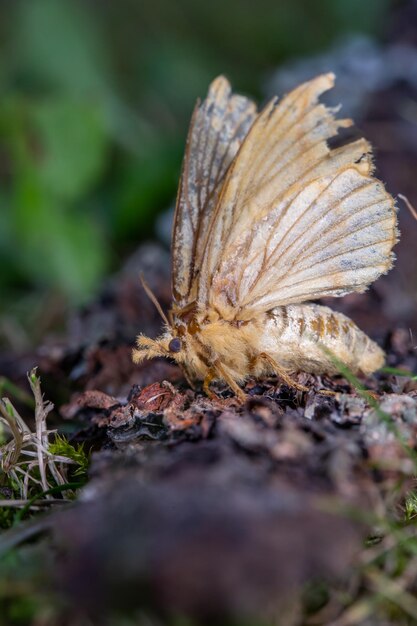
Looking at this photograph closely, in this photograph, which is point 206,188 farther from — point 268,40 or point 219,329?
point 268,40

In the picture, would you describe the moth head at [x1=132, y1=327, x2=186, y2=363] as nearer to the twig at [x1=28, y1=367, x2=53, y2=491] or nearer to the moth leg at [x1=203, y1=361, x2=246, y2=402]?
the moth leg at [x1=203, y1=361, x2=246, y2=402]

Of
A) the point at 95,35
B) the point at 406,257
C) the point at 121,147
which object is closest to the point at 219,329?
the point at 406,257

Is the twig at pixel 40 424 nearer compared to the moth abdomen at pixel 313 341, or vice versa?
the twig at pixel 40 424

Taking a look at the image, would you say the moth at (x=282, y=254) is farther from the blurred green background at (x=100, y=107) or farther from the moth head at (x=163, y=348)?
the blurred green background at (x=100, y=107)

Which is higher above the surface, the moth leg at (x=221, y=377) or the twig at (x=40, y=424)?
the twig at (x=40, y=424)

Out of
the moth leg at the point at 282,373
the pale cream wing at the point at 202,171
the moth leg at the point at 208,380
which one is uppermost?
the pale cream wing at the point at 202,171

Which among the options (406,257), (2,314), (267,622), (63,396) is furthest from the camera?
(2,314)

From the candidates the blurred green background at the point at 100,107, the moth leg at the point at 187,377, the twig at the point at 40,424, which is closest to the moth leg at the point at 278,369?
the moth leg at the point at 187,377
